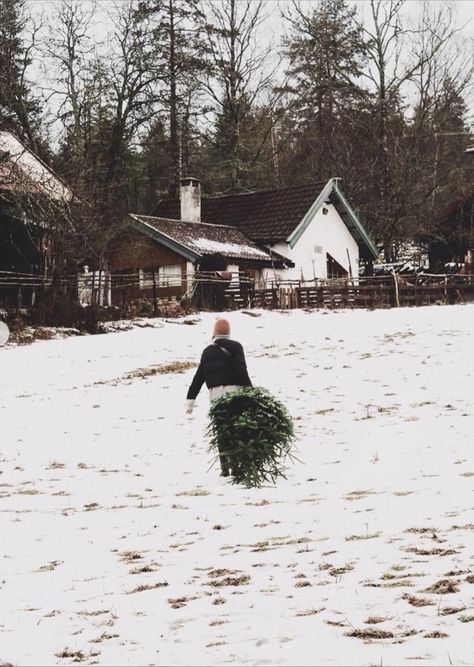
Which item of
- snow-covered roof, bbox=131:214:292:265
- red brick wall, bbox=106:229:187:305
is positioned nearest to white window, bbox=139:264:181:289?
red brick wall, bbox=106:229:187:305

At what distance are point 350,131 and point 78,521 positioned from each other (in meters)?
48.3

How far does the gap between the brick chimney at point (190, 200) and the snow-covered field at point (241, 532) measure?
26749mm

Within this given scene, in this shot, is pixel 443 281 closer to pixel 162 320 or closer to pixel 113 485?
pixel 162 320

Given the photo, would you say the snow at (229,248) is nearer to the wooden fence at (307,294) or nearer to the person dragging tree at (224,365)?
the wooden fence at (307,294)

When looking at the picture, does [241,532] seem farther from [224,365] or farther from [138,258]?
[138,258]

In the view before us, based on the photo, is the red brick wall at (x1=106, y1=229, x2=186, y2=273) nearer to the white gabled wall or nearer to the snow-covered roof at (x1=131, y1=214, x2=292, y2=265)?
the snow-covered roof at (x1=131, y1=214, x2=292, y2=265)

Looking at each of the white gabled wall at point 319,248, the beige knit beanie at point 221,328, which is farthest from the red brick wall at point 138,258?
the beige knit beanie at point 221,328

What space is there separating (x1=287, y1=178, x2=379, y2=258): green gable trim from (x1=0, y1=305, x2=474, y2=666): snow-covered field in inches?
1006

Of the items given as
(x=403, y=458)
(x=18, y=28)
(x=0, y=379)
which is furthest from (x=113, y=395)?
(x=18, y=28)

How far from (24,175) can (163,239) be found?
13337 millimetres

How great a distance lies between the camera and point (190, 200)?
139ft

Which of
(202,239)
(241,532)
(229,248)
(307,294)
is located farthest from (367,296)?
(241,532)

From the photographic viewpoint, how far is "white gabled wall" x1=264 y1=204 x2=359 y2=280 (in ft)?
137

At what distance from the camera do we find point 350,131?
52.3 meters
